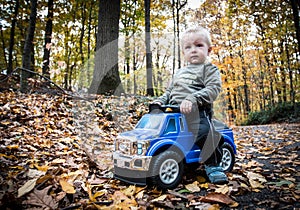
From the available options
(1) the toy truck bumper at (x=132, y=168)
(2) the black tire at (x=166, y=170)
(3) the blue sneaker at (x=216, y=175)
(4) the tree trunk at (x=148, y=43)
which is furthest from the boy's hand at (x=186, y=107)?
(4) the tree trunk at (x=148, y=43)

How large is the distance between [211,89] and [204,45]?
1.50 feet

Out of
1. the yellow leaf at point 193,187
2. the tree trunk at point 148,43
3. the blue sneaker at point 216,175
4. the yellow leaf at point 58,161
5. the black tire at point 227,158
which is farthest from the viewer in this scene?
the tree trunk at point 148,43

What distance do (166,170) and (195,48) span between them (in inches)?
47.5

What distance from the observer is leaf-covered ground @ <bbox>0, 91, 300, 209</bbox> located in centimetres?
176

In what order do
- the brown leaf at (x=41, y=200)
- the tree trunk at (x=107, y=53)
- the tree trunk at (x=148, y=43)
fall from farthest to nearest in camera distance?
the tree trunk at (x=148, y=43)
the tree trunk at (x=107, y=53)
the brown leaf at (x=41, y=200)

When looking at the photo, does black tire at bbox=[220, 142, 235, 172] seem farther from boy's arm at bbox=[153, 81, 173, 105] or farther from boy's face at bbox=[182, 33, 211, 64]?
boy's face at bbox=[182, 33, 211, 64]

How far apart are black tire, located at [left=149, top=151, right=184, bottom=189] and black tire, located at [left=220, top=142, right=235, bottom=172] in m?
0.61

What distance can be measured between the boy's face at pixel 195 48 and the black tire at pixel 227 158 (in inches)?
36.2

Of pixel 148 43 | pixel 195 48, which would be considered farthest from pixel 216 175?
pixel 148 43

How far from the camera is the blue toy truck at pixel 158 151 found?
1.96 m

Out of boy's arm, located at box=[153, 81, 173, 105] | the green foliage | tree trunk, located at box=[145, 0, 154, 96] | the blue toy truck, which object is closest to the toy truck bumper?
the blue toy truck

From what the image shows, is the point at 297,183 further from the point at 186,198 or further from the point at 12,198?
the point at 12,198

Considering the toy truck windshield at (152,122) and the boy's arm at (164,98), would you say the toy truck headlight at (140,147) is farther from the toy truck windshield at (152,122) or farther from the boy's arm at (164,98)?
the boy's arm at (164,98)

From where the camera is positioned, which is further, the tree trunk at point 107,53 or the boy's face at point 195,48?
the tree trunk at point 107,53
